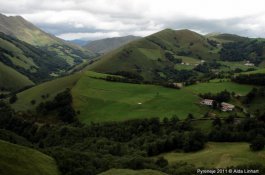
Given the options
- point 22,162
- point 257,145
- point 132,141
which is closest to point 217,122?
point 132,141

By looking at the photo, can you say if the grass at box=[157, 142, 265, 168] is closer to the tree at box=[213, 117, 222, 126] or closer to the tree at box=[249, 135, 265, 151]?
the tree at box=[249, 135, 265, 151]

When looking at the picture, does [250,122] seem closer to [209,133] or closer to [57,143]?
[209,133]

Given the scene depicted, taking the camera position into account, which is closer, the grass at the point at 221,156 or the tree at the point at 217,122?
the grass at the point at 221,156

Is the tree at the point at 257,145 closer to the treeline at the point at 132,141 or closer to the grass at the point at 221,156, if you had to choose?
the treeline at the point at 132,141

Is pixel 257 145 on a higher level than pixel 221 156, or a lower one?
higher

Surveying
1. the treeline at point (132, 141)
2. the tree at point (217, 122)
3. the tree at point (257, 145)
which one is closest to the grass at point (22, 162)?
the treeline at point (132, 141)

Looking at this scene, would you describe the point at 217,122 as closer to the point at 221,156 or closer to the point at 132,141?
the point at 132,141
